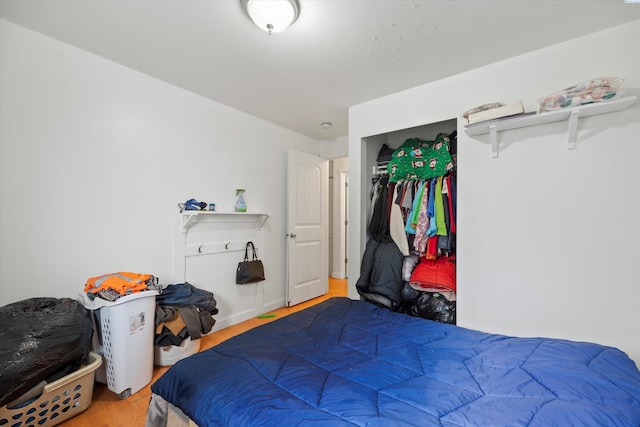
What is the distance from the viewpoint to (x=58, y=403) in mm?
1451

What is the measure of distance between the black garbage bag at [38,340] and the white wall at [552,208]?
2517mm

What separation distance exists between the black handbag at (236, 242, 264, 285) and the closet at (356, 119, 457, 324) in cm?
113

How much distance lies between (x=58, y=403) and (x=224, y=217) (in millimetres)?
1704

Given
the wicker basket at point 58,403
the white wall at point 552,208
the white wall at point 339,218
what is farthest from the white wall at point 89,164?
the white wall at point 339,218

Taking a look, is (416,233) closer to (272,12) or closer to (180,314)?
(272,12)

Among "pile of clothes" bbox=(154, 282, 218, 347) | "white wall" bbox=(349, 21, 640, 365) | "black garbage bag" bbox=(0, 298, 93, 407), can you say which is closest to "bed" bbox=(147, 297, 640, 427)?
"white wall" bbox=(349, 21, 640, 365)

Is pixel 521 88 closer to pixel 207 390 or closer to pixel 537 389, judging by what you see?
pixel 537 389

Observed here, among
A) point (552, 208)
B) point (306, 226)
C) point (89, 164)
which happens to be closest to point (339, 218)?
point (306, 226)

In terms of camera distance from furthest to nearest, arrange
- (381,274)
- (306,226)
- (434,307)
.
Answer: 1. (306,226)
2. (381,274)
3. (434,307)

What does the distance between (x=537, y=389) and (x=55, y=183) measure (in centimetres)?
280

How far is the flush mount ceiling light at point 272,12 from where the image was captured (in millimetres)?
1369

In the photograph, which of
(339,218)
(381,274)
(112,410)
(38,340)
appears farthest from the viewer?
(339,218)

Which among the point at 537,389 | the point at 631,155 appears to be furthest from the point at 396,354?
the point at 631,155

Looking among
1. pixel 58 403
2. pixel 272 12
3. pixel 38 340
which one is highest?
pixel 272 12
